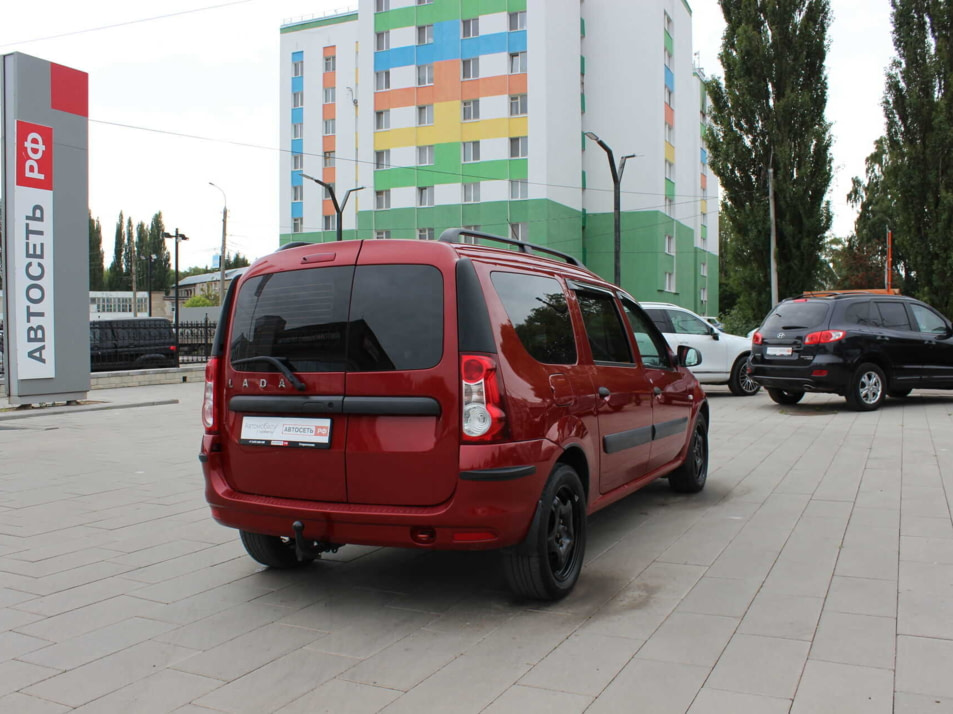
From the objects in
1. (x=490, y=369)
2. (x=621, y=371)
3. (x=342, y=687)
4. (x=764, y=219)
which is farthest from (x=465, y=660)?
(x=764, y=219)

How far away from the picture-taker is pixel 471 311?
156 inches

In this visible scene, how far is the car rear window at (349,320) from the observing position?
3996 millimetres

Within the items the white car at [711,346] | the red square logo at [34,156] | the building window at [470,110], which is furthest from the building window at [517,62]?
the red square logo at [34,156]

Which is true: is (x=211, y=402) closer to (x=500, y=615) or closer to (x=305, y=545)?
(x=305, y=545)

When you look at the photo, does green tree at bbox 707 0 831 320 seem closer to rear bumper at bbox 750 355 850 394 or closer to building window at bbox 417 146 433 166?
building window at bbox 417 146 433 166

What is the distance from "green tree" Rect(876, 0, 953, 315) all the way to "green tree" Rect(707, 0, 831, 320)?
111 inches

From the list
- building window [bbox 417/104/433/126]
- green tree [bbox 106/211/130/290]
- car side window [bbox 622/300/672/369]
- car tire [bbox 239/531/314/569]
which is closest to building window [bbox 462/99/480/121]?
building window [bbox 417/104/433/126]

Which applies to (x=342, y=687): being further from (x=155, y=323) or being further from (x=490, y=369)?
(x=155, y=323)

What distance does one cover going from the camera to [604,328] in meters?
5.39

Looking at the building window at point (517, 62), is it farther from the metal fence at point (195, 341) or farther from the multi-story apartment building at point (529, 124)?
the metal fence at point (195, 341)

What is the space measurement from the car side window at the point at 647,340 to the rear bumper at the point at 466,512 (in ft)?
6.95

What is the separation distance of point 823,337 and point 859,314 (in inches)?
33.7

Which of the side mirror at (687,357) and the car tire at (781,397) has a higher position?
the side mirror at (687,357)

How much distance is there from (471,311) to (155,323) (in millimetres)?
24376
